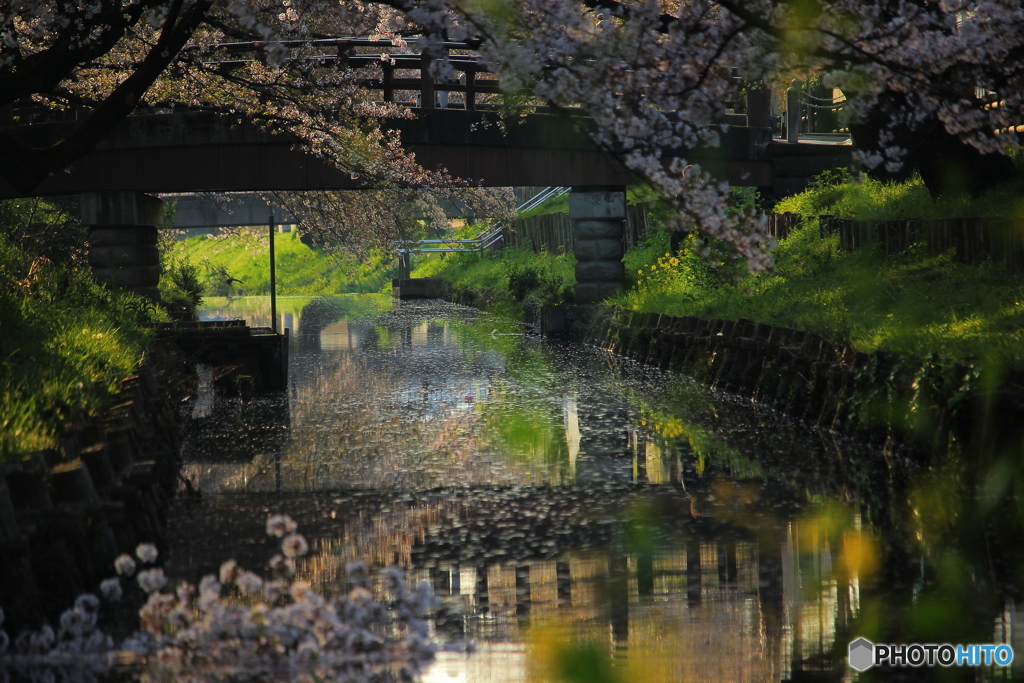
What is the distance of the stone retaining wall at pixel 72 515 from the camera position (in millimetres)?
6371

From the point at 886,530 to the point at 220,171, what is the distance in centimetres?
1827

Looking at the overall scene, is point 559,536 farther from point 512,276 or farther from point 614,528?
point 512,276

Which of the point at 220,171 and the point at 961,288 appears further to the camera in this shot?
the point at 220,171

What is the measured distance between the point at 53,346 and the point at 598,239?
1687cm

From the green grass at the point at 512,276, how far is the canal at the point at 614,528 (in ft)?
51.1

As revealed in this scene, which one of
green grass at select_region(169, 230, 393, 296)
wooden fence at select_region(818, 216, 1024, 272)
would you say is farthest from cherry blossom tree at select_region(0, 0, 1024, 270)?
green grass at select_region(169, 230, 393, 296)

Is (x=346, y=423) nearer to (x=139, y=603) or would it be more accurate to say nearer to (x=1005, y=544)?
(x=139, y=603)

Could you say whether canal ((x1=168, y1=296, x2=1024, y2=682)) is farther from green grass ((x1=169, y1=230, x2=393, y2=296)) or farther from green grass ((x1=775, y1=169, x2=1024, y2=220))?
green grass ((x1=169, y1=230, x2=393, y2=296))

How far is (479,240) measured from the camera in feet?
190

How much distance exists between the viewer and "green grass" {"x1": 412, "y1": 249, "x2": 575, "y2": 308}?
3500 centimetres

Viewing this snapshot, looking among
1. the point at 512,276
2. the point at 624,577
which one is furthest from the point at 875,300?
the point at 512,276

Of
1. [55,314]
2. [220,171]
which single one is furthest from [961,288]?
[220,171]

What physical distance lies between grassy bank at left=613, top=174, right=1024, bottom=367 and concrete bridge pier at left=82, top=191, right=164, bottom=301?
32.8 ft

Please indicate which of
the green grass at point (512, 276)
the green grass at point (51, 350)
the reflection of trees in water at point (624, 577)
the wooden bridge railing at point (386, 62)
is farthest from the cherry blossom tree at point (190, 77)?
the green grass at point (512, 276)
